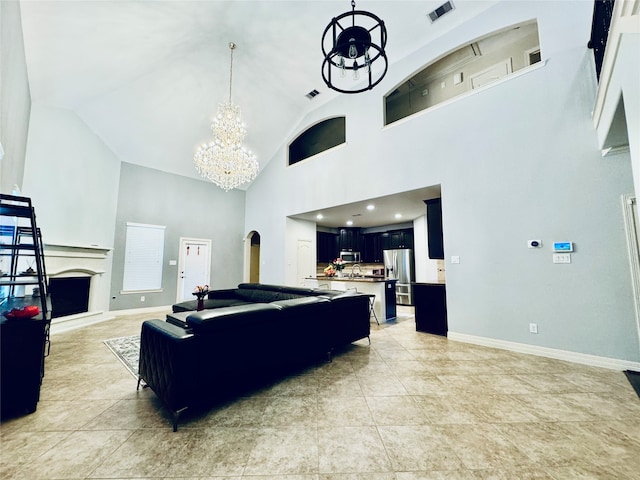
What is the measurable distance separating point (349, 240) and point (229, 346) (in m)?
6.89

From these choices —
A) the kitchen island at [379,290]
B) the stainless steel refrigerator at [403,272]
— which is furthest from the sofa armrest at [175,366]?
the stainless steel refrigerator at [403,272]

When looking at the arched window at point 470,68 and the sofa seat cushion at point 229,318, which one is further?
the arched window at point 470,68

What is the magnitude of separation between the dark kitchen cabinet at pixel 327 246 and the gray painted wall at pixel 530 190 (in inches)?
154

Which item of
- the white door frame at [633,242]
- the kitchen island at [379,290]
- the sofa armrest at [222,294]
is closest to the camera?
the white door frame at [633,242]

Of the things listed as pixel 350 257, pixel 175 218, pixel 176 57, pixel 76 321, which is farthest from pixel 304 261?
pixel 176 57

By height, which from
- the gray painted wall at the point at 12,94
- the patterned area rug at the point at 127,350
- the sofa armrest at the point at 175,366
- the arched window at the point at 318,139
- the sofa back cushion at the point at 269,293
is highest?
the arched window at the point at 318,139

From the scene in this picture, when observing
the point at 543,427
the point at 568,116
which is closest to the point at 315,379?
the point at 543,427

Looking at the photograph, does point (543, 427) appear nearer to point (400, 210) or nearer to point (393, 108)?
point (400, 210)

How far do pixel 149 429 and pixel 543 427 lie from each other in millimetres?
2825

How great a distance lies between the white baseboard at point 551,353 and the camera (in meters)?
2.92

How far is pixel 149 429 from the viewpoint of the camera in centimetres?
189

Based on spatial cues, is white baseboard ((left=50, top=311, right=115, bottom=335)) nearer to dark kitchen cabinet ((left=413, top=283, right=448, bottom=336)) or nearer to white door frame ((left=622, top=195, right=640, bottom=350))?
dark kitchen cabinet ((left=413, top=283, right=448, bottom=336))

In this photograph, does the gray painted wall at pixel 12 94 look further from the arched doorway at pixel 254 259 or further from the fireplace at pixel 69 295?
the arched doorway at pixel 254 259

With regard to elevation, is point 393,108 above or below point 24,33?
above
